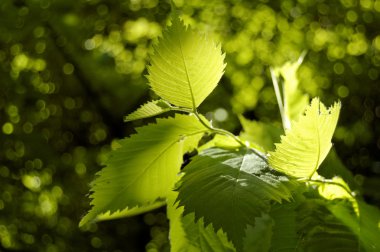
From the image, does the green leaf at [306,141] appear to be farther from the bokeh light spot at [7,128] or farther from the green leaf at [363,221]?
the bokeh light spot at [7,128]

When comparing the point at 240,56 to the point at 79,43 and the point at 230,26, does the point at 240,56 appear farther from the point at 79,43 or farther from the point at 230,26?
the point at 79,43

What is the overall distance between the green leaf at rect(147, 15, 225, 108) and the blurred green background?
0.94m

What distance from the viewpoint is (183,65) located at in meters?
0.35

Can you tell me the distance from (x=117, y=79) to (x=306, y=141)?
1.27m

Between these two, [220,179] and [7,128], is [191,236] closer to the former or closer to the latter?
[220,179]

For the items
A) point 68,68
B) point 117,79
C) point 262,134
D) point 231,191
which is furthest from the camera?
point 68,68

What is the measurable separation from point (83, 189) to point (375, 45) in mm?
998

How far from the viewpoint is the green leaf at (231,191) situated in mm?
290

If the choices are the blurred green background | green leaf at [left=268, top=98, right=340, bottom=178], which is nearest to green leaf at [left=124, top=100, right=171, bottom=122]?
green leaf at [left=268, top=98, right=340, bottom=178]

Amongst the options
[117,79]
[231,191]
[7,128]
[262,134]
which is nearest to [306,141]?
[231,191]

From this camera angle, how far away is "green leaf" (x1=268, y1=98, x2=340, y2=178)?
311 mm

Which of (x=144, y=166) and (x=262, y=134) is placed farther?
(x=262, y=134)

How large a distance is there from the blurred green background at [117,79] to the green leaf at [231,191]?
95 cm

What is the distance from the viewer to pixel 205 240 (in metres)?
0.37
